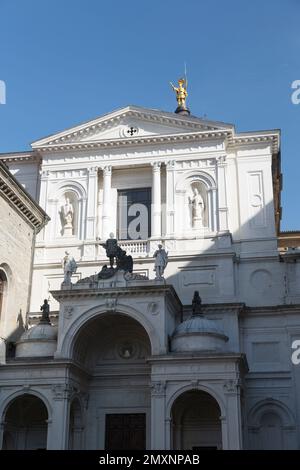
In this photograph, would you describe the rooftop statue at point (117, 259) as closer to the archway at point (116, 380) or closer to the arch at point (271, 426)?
the archway at point (116, 380)

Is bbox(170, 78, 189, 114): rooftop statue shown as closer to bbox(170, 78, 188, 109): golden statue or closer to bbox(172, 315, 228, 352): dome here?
bbox(170, 78, 188, 109): golden statue

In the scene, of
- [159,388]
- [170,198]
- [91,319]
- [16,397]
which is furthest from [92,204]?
[159,388]

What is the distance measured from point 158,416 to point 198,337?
324 cm

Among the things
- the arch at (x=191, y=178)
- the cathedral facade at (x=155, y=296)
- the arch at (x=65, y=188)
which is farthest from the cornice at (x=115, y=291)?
the arch at (x=65, y=188)

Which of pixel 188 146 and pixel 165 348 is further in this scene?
pixel 188 146

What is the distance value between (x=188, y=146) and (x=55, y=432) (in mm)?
14715

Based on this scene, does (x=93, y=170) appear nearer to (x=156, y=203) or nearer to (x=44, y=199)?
(x=44, y=199)

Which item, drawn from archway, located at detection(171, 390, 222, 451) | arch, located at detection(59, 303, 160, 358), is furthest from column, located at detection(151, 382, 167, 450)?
archway, located at detection(171, 390, 222, 451)

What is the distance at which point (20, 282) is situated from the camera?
28.0 m

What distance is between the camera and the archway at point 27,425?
2569 centimetres

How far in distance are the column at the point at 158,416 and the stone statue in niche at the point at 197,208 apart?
29.7 ft
